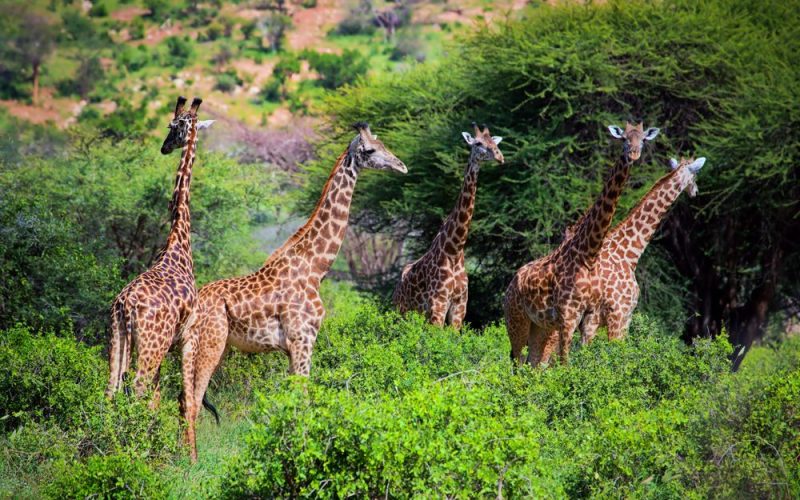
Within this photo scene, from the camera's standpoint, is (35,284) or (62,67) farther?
(62,67)

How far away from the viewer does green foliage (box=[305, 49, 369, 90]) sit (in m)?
49.1

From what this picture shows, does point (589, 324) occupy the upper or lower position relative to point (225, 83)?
upper

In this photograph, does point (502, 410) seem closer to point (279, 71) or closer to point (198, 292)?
point (198, 292)

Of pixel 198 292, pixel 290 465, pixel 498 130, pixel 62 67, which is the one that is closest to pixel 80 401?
pixel 198 292

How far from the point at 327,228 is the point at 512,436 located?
318 cm

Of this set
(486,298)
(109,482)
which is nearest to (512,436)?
(109,482)

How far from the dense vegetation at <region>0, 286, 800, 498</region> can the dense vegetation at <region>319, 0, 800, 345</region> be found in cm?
610

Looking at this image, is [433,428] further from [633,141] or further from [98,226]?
[98,226]

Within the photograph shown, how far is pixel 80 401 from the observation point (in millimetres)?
8594

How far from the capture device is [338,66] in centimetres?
5041

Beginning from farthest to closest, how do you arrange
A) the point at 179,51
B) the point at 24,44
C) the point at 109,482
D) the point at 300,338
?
the point at 179,51 < the point at 24,44 < the point at 300,338 < the point at 109,482

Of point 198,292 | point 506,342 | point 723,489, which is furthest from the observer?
point 506,342

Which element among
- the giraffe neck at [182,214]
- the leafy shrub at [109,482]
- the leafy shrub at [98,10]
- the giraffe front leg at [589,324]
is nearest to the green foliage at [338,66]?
the leafy shrub at [98,10]

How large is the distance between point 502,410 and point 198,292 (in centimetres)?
273
